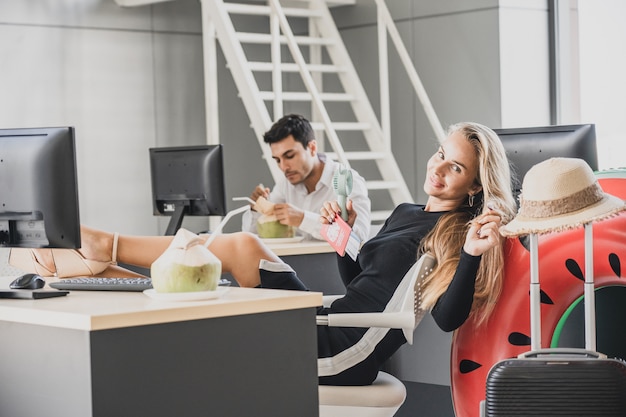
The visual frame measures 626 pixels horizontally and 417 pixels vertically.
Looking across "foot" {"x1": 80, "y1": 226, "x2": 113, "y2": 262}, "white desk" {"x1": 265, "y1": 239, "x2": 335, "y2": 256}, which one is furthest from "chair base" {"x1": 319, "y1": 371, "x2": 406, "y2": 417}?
"white desk" {"x1": 265, "y1": 239, "x2": 335, "y2": 256}

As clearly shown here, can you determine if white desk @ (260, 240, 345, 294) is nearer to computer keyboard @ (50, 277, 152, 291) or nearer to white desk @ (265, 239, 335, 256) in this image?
white desk @ (265, 239, 335, 256)

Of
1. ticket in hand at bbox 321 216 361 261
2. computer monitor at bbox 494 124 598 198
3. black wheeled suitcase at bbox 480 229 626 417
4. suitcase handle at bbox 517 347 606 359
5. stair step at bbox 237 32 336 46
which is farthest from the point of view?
stair step at bbox 237 32 336 46

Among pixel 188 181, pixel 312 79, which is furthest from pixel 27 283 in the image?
pixel 312 79

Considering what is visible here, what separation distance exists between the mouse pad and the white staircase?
3.62m

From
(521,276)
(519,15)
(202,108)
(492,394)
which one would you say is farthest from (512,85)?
(492,394)

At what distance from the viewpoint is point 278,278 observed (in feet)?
11.0

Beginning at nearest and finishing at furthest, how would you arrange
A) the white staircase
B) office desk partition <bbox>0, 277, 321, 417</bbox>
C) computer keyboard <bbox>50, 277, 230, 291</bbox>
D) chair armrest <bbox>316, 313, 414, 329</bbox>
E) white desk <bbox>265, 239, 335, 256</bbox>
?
office desk partition <bbox>0, 277, 321, 417</bbox>
computer keyboard <bbox>50, 277, 230, 291</bbox>
chair armrest <bbox>316, 313, 414, 329</bbox>
white desk <bbox>265, 239, 335, 256</bbox>
the white staircase

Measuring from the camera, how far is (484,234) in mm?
2818

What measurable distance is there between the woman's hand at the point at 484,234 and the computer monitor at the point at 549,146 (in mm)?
773

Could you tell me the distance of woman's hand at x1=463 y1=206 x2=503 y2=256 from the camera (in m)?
2.80

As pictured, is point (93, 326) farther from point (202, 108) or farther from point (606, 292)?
point (202, 108)

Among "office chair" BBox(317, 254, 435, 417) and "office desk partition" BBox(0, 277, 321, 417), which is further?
"office chair" BBox(317, 254, 435, 417)

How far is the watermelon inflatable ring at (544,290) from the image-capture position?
2.91 m

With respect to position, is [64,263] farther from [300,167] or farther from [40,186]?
[300,167]
